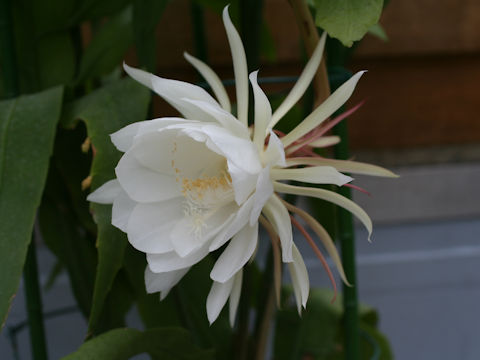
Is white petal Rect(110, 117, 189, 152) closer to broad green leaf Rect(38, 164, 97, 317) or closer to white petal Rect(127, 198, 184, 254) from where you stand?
white petal Rect(127, 198, 184, 254)

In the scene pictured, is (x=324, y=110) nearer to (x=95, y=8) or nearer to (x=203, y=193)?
(x=203, y=193)

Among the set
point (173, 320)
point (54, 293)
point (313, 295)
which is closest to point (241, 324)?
point (173, 320)

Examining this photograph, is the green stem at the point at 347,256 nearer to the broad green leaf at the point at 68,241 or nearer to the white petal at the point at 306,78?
the white petal at the point at 306,78

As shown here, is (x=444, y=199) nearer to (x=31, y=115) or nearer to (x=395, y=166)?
(x=395, y=166)

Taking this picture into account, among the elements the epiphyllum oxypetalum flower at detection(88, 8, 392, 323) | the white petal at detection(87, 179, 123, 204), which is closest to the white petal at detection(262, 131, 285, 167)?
the epiphyllum oxypetalum flower at detection(88, 8, 392, 323)

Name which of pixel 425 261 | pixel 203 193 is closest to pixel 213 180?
pixel 203 193

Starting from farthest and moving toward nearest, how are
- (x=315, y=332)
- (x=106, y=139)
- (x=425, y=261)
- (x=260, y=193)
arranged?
(x=425, y=261) → (x=315, y=332) → (x=106, y=139) → (x=260, y=193)
